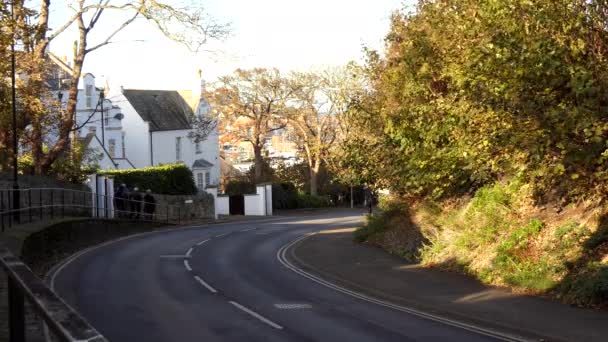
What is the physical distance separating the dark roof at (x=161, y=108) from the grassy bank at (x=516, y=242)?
4532 centimetres

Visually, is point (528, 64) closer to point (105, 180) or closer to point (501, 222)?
point (501, 222)

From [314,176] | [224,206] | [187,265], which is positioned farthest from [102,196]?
[314,176]

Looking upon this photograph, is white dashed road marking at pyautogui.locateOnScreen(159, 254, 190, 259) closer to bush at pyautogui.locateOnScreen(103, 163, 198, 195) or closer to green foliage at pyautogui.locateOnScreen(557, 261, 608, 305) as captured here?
green foliage at pyautogui.locateOnScreen(557, 261, 608, 305)

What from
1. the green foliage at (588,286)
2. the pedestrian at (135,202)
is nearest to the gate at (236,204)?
the pedestrian at (135,202)

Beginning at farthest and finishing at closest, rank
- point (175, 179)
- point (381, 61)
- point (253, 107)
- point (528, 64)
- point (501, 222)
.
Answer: point (253, 107)
point (175, 179)
point (381, 61)
point (501, 222)
point (528, 64)

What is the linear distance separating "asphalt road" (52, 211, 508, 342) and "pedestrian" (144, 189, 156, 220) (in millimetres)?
10984

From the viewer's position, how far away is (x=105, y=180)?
36.9m

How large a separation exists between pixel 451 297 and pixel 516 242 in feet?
9.57

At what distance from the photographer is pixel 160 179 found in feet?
153

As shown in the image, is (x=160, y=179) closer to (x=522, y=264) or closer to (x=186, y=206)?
(x=186, y=206)

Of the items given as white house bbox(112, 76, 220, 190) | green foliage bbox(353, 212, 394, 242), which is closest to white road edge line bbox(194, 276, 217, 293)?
green foliage bbox(353, 212, 394, 242)

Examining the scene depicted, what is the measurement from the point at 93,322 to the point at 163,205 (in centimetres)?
3040

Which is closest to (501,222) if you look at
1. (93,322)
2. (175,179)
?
(93,322)

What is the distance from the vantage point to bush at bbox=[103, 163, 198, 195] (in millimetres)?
43594
